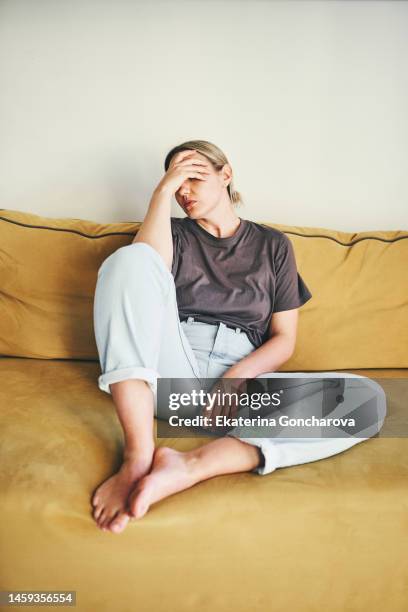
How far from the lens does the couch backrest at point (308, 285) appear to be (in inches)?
54.1

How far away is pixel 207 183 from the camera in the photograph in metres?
1.30

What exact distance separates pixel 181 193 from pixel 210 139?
506 millimetres

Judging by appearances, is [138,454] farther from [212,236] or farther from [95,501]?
[212,236]

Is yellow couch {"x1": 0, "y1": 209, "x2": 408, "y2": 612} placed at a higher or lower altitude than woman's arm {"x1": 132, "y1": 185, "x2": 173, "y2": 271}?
lower

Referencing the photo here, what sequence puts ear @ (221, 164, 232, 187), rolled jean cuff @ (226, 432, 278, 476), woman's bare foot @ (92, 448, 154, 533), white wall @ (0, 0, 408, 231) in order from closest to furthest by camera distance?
woman's bare foot @ (92, 448, 154, 533)
rolled jean cuff @ (226, 432, 278, 476)
ear @ (221, 164, 232, 187)
white wall @ (0, 0, 408, 231)

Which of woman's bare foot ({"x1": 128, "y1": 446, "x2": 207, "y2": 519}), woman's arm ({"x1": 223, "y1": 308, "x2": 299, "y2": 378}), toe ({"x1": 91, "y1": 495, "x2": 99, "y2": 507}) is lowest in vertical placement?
toe ({"x1": 91, "y1": 495, "x2": 99, "y2": 507})

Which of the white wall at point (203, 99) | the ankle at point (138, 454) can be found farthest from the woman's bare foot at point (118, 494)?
the white wall at point (203, 99)


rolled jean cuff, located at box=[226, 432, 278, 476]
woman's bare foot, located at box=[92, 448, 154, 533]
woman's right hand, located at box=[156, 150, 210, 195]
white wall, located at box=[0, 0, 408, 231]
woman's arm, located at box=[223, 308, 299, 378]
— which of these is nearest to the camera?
woman's bare foot, located at box=[92, 448, 154, 533]

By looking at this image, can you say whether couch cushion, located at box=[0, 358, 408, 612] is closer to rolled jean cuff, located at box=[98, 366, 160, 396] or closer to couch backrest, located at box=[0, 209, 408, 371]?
rolled jean cuff, located at box=[98, 366, 160, 396]

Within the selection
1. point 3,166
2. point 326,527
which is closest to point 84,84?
point 3,166

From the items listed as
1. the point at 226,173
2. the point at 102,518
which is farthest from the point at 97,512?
the point at 226,173

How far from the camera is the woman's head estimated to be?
4.26ft

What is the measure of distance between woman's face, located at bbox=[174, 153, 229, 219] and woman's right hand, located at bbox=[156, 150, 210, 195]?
0.01 m

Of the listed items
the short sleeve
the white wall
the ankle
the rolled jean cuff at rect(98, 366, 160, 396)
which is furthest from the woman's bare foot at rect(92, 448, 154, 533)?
the white wall
